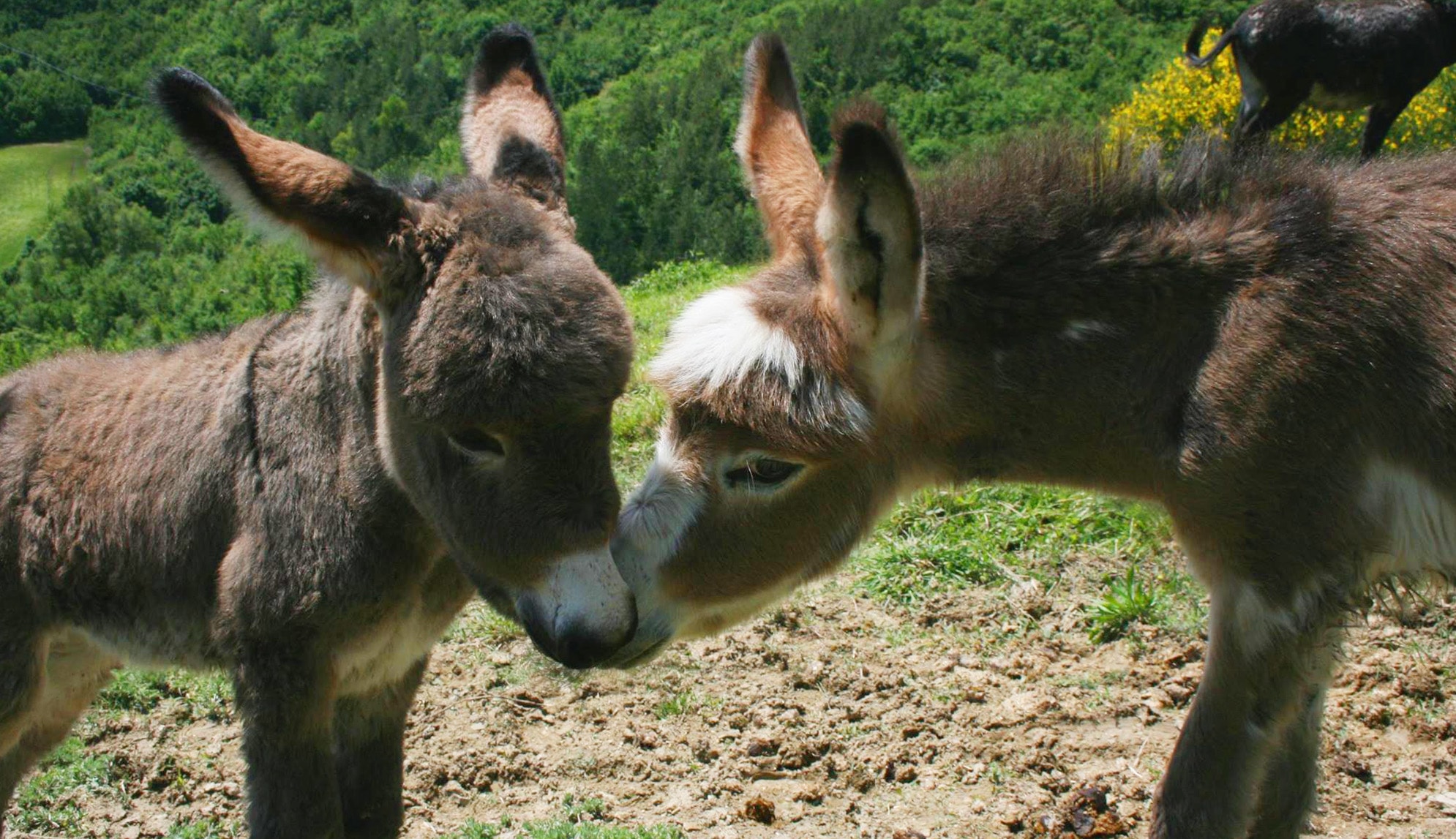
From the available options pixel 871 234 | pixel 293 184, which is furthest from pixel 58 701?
pixel 871 234

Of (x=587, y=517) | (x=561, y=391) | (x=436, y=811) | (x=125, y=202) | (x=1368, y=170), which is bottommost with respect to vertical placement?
(x=125, y=202)

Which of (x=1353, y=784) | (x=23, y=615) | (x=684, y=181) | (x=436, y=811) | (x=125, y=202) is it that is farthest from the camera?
(x=125, y=202)

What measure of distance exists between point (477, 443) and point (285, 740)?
113 centimetres

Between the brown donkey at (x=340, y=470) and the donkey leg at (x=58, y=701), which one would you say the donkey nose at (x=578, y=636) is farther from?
the donkey leg at (x=58, y=701)

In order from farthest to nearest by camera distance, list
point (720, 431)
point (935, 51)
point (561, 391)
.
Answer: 1. point (935, 51)
2. point (720, 431)
3. point (561, 391)

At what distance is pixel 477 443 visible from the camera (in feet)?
9.41

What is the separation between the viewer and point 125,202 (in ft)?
181

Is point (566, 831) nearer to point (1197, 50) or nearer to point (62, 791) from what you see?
point (62, 791)

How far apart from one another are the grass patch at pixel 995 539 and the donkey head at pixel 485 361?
2663 millimetres

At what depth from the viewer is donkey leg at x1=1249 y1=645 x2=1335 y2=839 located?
3344mm

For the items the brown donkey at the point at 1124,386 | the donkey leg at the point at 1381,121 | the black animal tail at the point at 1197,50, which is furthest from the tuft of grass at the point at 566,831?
the black animal tail at the point at 1197,50

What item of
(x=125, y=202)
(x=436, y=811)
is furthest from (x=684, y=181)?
(x=436, y=811)

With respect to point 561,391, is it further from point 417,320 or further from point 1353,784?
point 1353,784

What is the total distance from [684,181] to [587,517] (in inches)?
1599
